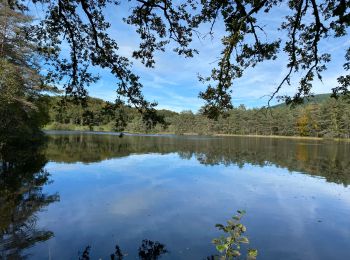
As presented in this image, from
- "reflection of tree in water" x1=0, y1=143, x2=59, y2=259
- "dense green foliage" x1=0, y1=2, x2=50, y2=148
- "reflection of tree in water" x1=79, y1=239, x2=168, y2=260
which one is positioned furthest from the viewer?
"dense green foliage" x1=0, y1=2, x2=50, y2=148

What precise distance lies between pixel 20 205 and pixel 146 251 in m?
7.27

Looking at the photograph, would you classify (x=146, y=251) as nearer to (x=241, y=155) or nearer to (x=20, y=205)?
(x=20, y=205)

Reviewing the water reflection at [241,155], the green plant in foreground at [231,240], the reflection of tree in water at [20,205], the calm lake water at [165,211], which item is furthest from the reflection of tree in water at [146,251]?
the water reflection at [241,155]

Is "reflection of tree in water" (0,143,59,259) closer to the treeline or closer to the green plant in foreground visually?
the green plant in foreground

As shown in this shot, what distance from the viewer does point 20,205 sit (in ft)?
45.1

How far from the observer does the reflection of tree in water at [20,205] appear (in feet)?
31.5

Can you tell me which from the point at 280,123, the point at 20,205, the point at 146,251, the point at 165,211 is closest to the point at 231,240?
the point at 146,251

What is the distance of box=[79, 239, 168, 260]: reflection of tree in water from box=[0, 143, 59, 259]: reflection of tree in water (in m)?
1.72

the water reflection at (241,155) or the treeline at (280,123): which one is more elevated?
the treeline at (280,123)

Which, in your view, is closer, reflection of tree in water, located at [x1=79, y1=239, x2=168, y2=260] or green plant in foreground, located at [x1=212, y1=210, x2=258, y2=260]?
green plant in foreground, located at [x1=212, y1=210, x2=258, y2=260]

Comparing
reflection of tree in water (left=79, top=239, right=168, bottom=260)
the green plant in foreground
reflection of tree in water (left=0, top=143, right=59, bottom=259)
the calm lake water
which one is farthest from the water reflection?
the green plant in foreground

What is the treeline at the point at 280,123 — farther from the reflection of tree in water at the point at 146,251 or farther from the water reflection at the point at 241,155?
the reflection of tree in water at the point at 146,251

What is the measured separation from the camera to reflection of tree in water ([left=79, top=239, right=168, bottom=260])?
9055mm

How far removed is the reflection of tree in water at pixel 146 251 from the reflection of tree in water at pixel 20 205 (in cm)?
172
